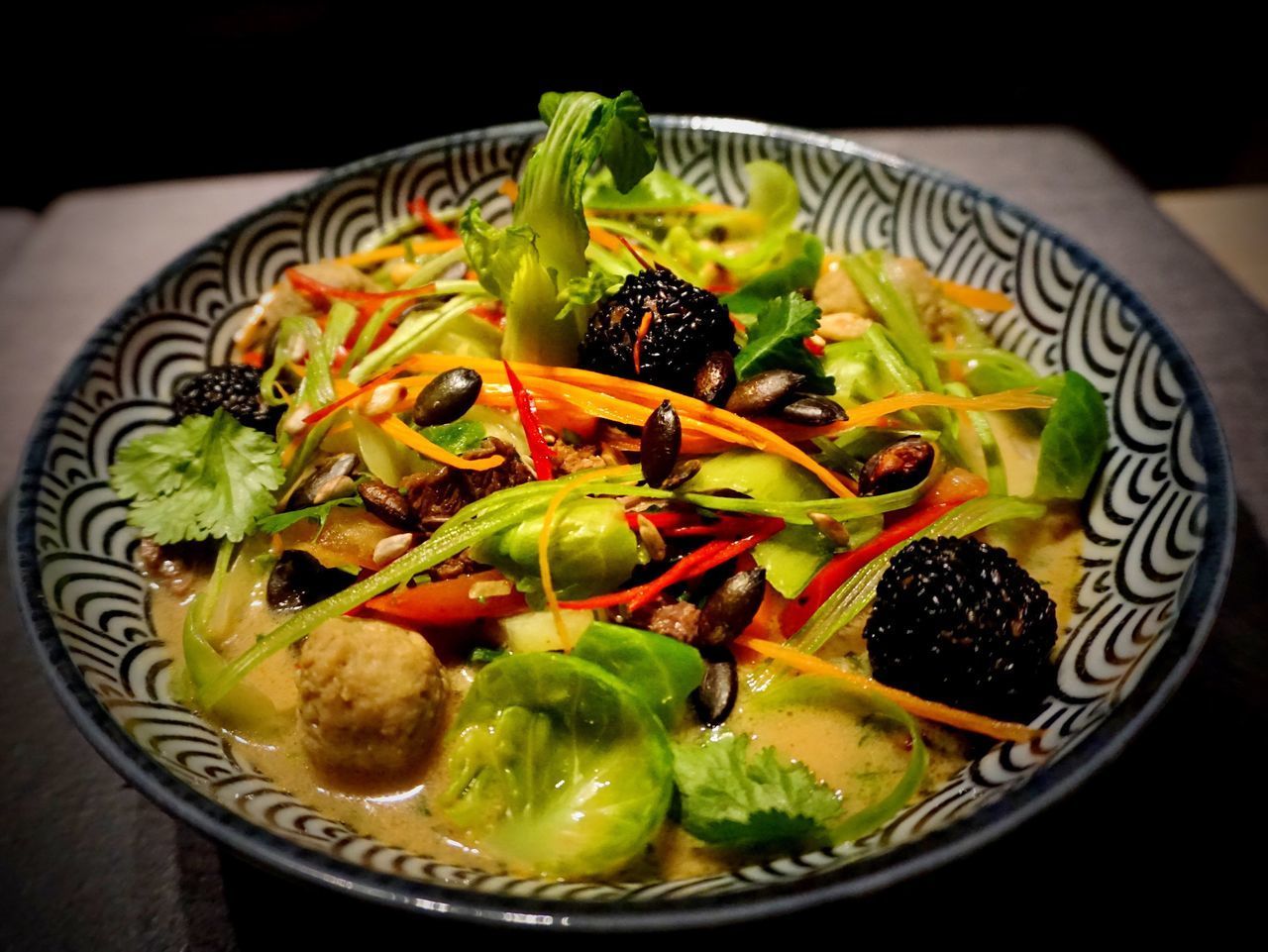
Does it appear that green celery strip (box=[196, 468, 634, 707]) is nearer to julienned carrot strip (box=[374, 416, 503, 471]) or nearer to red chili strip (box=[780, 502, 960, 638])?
julienned carrot strip (box=[374, 416, 503, 471])

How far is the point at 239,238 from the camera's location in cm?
311

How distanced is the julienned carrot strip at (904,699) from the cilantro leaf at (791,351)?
2.16ft

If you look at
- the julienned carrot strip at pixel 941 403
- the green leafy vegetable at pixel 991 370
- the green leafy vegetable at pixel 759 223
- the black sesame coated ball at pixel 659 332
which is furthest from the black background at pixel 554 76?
the julienned carrot strip at pixel 941 403

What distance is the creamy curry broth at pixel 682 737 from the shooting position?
1806 mm

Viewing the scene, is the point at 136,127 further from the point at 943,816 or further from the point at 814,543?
the point at 943,816

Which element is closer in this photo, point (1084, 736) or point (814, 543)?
point (1084, 736)

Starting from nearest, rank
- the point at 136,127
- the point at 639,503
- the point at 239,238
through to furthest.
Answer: the point at 639,503, the point at 239,238, the point at 136,127

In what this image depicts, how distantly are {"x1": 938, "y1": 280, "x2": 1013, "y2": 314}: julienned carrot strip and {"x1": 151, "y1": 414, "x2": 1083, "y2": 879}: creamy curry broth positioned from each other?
972 millimetres

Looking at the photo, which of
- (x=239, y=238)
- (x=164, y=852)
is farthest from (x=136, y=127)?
(x=164, y=852)

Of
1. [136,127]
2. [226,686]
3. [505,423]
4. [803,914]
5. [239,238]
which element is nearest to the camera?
[803,914]

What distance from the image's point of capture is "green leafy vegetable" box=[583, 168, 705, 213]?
3.09 meters

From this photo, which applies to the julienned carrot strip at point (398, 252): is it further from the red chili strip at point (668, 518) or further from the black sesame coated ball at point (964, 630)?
the black sesame coated ball at point (964, 630)

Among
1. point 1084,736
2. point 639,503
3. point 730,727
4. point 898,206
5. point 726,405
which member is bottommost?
point 730,727

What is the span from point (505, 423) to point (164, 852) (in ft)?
4.11
